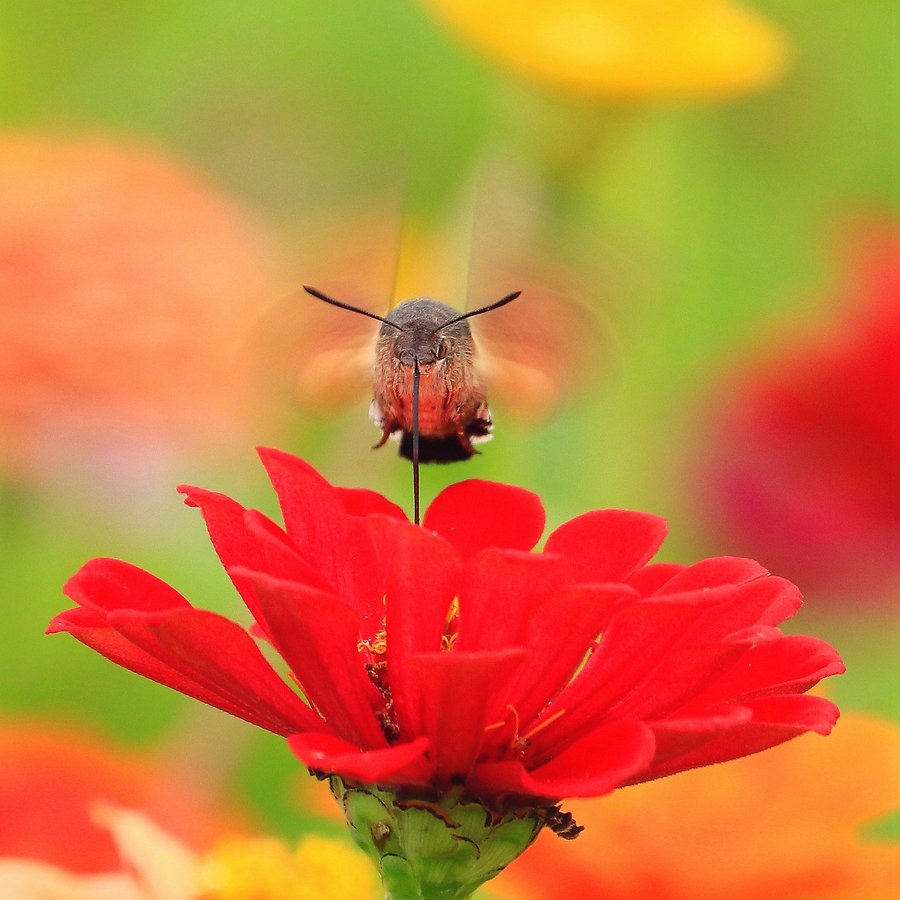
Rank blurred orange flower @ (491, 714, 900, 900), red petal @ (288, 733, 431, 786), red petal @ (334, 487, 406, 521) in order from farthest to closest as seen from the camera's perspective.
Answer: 1. blurred orange flower @ (491, 714, 900, 900)
2. red petal @ (334, 487, 406, 521)
3. red petal @ (288, 733, 431, 786)

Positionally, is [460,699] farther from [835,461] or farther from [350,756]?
[835,461]

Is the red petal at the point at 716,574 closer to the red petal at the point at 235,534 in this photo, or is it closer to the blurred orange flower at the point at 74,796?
the red petal at the point at 235,534

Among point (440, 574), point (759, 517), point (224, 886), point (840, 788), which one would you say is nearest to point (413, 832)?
point (440, 574)

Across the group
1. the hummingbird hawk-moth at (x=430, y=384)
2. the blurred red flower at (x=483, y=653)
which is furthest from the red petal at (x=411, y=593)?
the hummingbird hawk-moth at (x=430, y=384)

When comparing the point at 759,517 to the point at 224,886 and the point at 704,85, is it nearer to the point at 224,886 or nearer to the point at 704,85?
the point at 704,85

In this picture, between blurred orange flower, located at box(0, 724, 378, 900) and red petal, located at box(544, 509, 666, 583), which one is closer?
red petal, located at box(544, 509, 666, 583)

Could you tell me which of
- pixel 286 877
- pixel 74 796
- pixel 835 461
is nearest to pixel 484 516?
pixel 286 877

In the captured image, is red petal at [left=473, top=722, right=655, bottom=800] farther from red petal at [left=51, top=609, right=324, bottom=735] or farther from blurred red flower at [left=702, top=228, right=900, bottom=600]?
blurred red flower at [left=702, top=228, right=900, bottom=600]

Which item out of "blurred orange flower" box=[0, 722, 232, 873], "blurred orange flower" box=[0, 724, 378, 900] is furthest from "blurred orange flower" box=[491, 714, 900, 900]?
"blurred orange flower" box=[0, 722, 232, 873]
